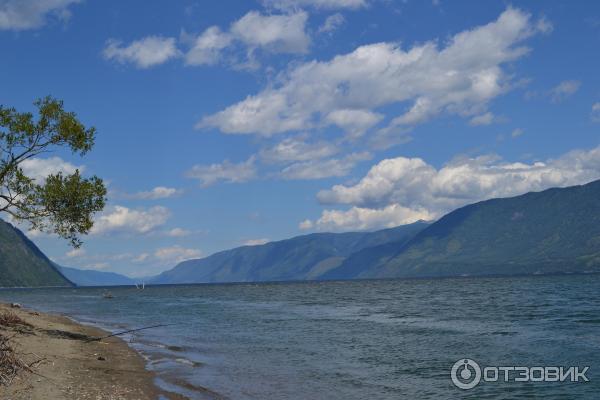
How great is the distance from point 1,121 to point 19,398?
26.8 m

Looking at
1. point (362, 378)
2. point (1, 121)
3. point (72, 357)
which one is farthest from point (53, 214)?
point (362, 378)

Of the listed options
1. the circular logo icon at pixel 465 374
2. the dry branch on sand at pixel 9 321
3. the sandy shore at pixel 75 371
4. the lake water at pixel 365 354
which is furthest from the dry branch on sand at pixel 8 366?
the circular logo icon at pixel 465 374

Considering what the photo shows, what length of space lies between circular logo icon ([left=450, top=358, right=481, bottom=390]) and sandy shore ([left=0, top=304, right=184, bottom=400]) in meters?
17.2

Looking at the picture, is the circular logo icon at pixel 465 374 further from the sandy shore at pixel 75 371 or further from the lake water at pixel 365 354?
the sandy shore at pixel 75 371

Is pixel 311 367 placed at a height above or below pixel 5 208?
below

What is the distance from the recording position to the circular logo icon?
32.3 m

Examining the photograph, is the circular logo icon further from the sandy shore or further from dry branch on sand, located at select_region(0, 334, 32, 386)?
dry branch on sand, located at select_region(0, 334, 32, 386)

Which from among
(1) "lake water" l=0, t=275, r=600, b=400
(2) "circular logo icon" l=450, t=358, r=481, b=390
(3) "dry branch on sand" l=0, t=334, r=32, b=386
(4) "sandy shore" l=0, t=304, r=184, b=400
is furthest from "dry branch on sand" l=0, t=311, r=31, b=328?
(2) "circular logo icon" l=450, t=358, r=481, b=390

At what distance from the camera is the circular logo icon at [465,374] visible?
32.3 metres

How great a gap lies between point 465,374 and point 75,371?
2474 centimetres

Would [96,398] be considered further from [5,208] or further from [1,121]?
[1,121]

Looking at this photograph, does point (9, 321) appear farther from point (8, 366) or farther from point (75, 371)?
point (8, 366)

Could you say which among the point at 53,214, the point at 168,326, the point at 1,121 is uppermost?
the point at 1,121

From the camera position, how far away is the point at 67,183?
136ft
